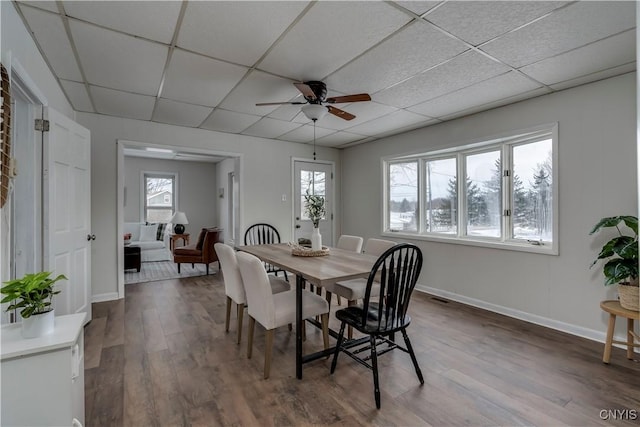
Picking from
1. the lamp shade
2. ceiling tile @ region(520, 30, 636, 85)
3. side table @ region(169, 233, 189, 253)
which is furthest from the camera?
the lamp shade

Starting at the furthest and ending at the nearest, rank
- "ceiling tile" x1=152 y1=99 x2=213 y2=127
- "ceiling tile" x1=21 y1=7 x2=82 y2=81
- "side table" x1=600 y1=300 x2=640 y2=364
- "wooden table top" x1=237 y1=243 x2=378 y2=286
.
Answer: "ceiling tile" x1=152 y1=99 x2=213 y2=127 < "side table" x1=600 y1=300 x2=640 y2=364 < "wooden table top" x1=237 y1=243 x2=378 y2=286 < "ceiling tile" x1=21 y1=7 x2=82 y2=81

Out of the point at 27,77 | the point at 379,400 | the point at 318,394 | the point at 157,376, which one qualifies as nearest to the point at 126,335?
the point at 157,376

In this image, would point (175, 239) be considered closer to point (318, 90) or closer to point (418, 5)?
point (318, 90)

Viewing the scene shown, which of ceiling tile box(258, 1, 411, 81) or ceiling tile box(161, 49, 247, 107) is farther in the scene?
ceiling tile box(161, 49, 247, 107)

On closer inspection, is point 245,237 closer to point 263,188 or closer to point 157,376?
point 263,188

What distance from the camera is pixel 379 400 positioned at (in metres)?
1.84

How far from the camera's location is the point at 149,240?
6680 millimetres

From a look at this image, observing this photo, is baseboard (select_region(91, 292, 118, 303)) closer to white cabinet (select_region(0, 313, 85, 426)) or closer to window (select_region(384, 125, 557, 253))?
white cabinet (select_region(0, 313, 85, 426))

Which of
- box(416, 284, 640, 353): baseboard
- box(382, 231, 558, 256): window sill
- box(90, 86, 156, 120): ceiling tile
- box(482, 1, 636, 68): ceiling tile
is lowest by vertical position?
box(416, 284, 640, 353): baseboard

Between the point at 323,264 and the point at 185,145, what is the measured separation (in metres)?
3.09

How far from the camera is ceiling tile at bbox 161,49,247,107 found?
2.41 metres

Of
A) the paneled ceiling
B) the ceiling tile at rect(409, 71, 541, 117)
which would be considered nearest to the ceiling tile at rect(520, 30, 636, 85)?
the paneled ceiling

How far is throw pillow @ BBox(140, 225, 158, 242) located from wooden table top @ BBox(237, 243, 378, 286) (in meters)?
4.61

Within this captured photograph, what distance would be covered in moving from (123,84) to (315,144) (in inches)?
124
